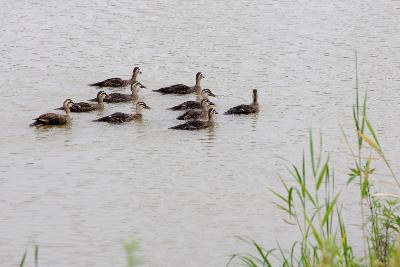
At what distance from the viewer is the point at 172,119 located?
A: 1520 centimetres

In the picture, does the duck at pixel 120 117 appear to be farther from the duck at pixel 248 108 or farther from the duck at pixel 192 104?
the duck at pixel 248 108

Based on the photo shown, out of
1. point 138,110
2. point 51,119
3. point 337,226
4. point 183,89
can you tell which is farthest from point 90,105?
point 337,226

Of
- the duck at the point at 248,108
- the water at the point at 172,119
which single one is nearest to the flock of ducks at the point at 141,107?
the duck at the point at 248,108

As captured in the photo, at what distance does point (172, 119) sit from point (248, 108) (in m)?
Answer: 1.12

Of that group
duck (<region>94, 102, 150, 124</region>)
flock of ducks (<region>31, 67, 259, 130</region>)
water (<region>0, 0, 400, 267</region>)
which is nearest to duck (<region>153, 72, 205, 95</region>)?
flock of ducks (<region>31, 67, 259, 130</region>)

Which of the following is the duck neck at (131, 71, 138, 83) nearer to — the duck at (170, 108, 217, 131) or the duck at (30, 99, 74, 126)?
the duck at (30, 99, 74, 126)

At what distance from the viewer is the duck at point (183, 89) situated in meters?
16.5

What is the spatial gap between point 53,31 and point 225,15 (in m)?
3.62

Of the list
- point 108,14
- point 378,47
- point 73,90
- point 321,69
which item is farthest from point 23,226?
point 108,14

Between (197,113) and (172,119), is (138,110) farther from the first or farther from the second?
(197,113)

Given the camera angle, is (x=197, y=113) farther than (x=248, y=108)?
Yes

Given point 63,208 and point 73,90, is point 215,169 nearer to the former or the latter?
point 63,208

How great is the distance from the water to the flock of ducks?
0.57ft

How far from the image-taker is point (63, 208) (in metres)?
10.8
